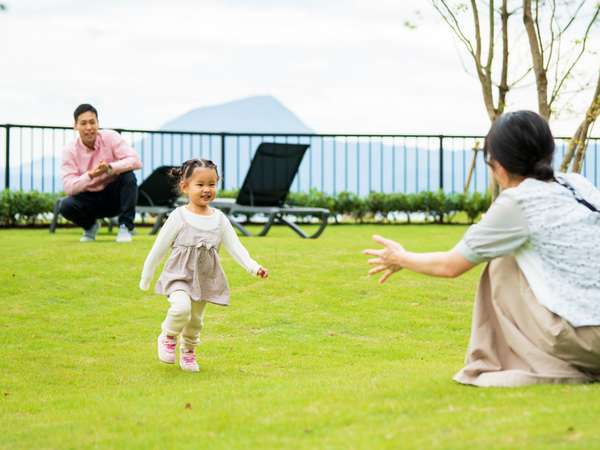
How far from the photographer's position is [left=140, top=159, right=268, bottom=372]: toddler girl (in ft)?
18.7

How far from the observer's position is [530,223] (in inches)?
161

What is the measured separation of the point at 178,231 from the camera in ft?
19.0

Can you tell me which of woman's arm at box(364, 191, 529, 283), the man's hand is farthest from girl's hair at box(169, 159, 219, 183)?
the man's hand

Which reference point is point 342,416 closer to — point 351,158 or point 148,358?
point 148,358

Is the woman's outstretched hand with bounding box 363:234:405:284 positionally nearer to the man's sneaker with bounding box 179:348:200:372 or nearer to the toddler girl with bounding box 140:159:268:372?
the toddler girl with bounding box 140:159:268:372

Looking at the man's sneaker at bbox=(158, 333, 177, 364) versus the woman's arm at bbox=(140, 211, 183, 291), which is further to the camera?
the man's sneaker at bbox=(158, 333, 177, 364)

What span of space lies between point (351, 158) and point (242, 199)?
7.17 m

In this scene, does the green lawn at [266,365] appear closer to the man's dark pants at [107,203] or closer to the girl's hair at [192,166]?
the man's dark pants at [107,203]

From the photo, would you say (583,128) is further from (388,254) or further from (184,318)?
(388,254)

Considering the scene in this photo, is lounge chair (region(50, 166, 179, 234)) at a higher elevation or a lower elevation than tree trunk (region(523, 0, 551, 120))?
lower

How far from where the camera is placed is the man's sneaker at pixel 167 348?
19.2 feet


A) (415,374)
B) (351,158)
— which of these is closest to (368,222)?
(351,158)

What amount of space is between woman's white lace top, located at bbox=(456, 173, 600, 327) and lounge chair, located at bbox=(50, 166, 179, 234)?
970cm

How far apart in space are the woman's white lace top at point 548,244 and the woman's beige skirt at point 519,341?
0.06 m
